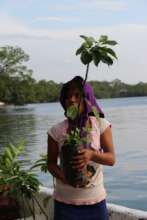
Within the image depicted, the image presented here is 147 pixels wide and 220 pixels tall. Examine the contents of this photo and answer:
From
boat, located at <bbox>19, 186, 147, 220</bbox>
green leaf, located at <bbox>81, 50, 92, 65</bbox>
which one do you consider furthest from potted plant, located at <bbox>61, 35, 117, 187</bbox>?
boat, located at <bbox>19, 186, 147, 220</bbox>

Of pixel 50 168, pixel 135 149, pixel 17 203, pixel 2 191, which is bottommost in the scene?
pixel 135 149

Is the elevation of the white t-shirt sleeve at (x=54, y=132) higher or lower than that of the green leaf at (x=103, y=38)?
lower

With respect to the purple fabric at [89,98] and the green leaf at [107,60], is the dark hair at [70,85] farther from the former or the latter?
the green leaf at [107,60]

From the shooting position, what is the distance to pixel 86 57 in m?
2.88

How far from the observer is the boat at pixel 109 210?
3.81 meters

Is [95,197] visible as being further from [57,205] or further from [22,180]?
[22,180]

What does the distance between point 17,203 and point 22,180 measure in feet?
4.24

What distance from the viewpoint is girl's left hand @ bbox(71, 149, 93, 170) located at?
2846mm

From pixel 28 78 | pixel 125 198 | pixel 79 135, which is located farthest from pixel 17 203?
pixel 28 78

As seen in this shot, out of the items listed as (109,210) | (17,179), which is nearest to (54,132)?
(17,179)

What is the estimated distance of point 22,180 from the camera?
152 inches

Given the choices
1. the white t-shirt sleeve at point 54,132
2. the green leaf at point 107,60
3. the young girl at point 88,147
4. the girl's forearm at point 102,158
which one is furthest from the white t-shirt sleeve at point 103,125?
the green leaf at point 107,60

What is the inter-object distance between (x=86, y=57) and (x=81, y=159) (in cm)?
53

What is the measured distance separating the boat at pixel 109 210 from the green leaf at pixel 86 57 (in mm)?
1335
